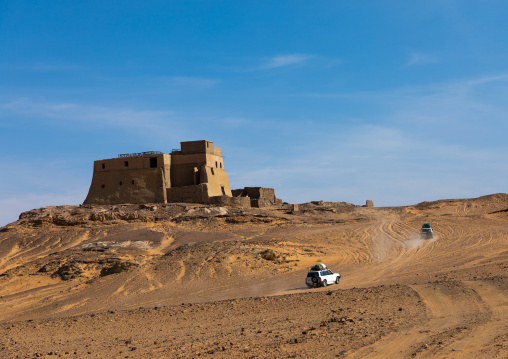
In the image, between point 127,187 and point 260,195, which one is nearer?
point 127,187

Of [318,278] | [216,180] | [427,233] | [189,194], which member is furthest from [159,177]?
[318,278]

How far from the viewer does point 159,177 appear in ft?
194

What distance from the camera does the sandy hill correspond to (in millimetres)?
16781

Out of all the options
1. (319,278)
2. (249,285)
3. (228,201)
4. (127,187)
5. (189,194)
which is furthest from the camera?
(127,187)

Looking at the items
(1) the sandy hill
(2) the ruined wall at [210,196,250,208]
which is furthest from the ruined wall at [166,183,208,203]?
(1) the sandy hill

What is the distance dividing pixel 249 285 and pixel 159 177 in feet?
101

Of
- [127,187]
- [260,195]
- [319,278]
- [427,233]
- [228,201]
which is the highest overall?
[127,187]

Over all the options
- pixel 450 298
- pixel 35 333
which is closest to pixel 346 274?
pixel 450 298

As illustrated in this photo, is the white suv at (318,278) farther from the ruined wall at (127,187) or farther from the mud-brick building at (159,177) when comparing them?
the ruined wall at (127,187)

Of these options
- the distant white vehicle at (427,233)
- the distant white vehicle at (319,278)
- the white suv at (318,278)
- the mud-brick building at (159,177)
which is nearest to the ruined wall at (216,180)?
the mud-brick building at (159,177)

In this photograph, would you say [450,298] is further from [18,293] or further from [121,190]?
[121,190]

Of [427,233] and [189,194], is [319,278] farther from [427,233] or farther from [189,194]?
[189,194]

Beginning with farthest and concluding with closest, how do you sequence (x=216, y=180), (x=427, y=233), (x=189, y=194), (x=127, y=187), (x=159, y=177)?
1. (x=216, y=180)
2. (x=127, y=187)
3. (x=159, y=177)
4. (x=189, y=194)
5. (x=427, y=233)

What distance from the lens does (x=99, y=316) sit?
79.7ft
